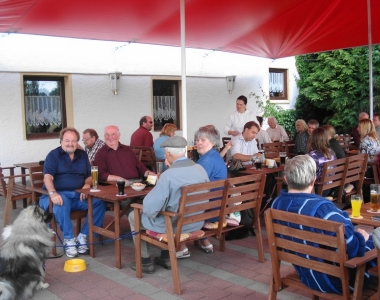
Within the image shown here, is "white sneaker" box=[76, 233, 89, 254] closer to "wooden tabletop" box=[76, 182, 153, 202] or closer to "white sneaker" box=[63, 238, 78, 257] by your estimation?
"white sneaker" box=[63, 238, 78, 257]

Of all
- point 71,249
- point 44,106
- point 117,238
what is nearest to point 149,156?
point 44,106

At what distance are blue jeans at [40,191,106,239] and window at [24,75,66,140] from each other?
4597 mm

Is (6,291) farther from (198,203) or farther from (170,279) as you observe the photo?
(198,203)

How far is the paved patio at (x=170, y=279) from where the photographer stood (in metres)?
3.52

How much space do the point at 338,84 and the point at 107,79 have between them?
21.6 ft

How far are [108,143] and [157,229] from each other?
1.72 metres

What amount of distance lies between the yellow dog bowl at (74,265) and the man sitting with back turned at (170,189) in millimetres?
570

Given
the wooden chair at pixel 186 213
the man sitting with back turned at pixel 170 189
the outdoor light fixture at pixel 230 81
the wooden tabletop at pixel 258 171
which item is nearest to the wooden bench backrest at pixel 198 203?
the wooden chair at pixel 186 213

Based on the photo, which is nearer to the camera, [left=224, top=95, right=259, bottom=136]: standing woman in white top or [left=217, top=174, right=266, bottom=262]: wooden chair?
[left=217, top=174, right=266, bottom=262]: wooden chair

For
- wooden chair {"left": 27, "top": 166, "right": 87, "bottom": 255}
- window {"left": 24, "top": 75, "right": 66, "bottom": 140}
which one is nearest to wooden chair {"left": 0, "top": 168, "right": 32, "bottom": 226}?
wooden chair {"left": 27, "top": 166, "right": 87, "bottom": 255}

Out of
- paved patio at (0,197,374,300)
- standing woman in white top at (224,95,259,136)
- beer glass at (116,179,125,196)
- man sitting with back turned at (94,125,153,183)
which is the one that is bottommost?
paved patio at (0,197,374,300)

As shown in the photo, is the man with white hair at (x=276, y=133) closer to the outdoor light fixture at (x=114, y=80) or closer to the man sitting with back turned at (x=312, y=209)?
the outdoor light fixture at (x=114, y=80)

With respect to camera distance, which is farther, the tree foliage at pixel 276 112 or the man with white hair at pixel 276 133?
the tree foliage at pixel 276 112

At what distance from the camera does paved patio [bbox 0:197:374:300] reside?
352cm
